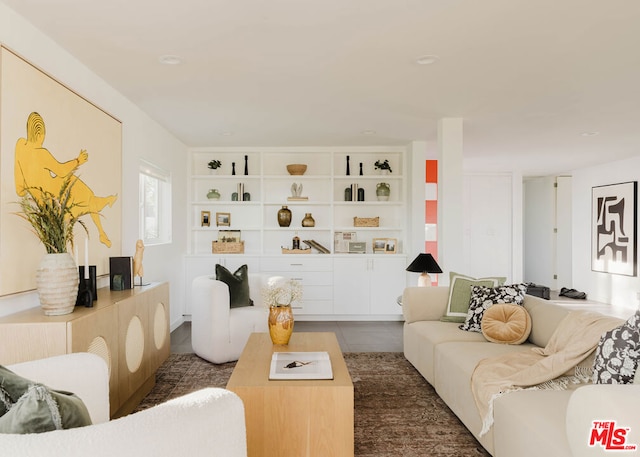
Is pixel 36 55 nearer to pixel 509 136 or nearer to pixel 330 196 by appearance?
pixel 330 196

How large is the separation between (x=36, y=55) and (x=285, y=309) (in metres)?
2.22

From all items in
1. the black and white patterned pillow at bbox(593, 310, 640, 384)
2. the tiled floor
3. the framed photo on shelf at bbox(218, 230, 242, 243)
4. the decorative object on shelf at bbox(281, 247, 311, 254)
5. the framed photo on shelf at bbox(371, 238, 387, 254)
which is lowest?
the tiled floor

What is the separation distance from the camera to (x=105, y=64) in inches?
136

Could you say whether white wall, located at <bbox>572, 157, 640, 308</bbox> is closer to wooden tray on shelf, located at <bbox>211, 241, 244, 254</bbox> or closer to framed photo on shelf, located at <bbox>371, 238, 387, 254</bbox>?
framed photo on shelf, located at <bbox>371, 238, 387, 254</bbox>

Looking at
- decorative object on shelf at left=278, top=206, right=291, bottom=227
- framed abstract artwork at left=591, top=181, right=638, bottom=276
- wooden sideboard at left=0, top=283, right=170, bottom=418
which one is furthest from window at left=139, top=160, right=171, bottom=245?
framed abstract artwork at left=591, top=181, right=638, bottom=276

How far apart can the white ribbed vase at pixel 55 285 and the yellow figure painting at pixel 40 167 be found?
46cm

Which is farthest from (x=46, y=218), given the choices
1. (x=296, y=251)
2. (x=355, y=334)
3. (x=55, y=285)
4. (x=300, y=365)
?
(x=296, y=251)

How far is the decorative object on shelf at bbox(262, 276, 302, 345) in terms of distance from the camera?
10.5 feet

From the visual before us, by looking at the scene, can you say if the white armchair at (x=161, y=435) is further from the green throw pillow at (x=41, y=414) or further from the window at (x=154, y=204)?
the window at (x=154, y=204)

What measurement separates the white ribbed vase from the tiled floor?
8.05ft

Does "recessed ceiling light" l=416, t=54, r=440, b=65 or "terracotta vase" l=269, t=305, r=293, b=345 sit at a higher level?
"recessed ceiling light" l=416, t=54, r=440, b=65

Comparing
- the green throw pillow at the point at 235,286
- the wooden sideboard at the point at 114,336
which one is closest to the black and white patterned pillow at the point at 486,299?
the green throw pillow at the point at 235,286

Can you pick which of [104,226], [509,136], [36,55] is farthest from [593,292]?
[36,55]

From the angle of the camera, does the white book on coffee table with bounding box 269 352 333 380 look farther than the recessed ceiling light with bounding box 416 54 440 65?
No
